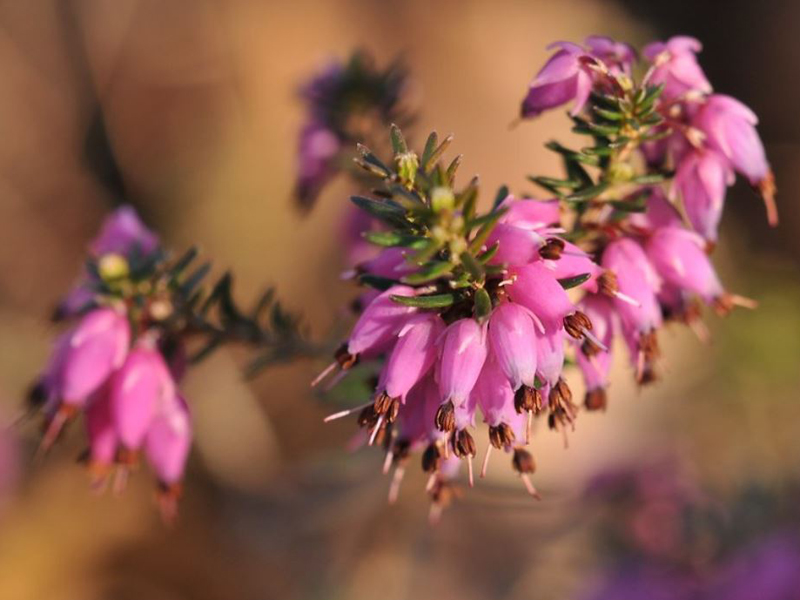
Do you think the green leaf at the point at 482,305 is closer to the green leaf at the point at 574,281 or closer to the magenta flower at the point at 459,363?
the magenta flower at the point at 459,363

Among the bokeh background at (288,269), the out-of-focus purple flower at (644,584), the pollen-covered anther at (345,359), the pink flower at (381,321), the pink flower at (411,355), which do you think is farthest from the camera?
the bokeh background at (288,269)

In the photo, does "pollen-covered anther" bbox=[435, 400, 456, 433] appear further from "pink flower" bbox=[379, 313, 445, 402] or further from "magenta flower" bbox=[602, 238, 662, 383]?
"magenta flower" bbox=[602, 238, 662, 383]

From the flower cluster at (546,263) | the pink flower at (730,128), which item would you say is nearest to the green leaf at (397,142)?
the flower cluster at (546,263)

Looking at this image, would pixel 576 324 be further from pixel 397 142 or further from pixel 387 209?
pixel 397 142

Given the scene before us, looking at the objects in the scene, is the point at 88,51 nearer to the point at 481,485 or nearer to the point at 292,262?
the point at 292,262

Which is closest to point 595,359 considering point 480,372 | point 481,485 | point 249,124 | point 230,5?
point 480,372

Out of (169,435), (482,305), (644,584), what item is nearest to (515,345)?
(482,305)
